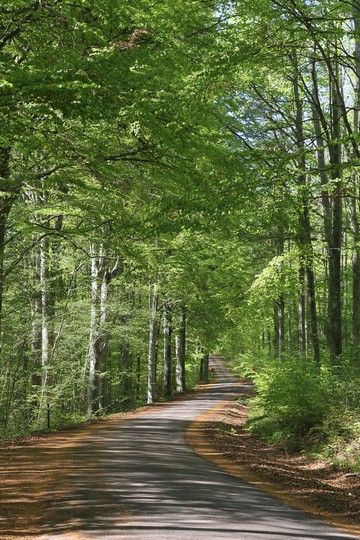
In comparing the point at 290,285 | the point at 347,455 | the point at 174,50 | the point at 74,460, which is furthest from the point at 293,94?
the point at 74,460

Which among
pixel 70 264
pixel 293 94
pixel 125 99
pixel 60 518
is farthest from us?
pixel 70 264

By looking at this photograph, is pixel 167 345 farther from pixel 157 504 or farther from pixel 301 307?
pixel 157 504

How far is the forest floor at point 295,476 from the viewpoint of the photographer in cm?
830

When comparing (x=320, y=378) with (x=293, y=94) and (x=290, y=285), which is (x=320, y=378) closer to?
(x=290, y=285)

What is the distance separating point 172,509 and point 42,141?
Result: 296 inches

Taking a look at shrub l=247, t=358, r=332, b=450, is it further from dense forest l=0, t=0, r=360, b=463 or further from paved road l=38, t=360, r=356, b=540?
paved road l=38, t=360, r=356, b=540

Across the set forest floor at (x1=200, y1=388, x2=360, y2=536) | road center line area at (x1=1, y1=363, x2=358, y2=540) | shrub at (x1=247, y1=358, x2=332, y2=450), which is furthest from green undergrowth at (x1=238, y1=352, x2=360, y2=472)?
road center line area at (x1=1, y1=363, x2=358, y2=540)

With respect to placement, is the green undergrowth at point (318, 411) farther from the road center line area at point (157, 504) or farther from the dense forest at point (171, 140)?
the road center line area at point (157, 504)

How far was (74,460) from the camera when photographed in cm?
1113

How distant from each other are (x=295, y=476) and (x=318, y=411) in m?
3.60

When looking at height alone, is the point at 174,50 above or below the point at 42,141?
above

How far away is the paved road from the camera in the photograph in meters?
6.26

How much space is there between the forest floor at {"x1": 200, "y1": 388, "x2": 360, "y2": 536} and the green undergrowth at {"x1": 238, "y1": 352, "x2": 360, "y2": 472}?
1.19 feet

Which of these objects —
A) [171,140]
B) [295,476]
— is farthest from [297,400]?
[171,140]
